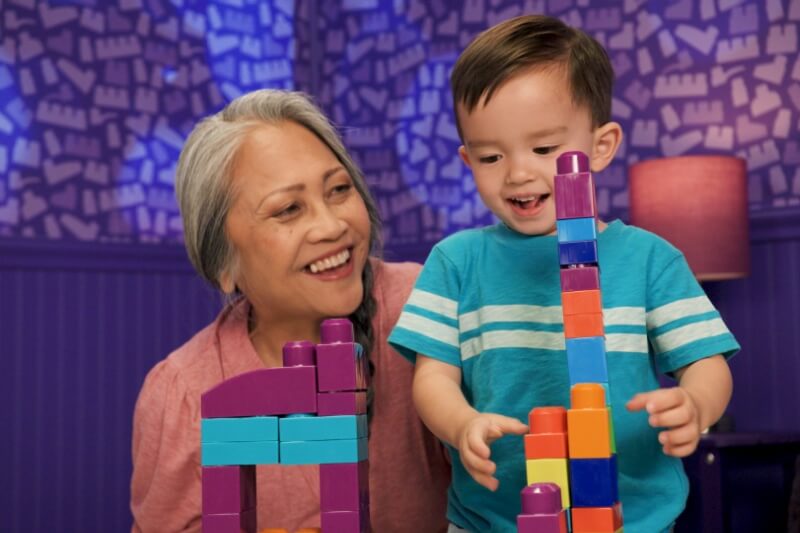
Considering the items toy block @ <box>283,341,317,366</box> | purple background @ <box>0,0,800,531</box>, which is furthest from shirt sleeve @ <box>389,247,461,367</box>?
purple background @ <box>0,0,800,531</box>

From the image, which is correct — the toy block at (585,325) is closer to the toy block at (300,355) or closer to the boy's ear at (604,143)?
the toy block at (300,355)

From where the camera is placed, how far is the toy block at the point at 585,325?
856 millimetres

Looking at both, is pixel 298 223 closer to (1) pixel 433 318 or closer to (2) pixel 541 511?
(1) pixel 433 318

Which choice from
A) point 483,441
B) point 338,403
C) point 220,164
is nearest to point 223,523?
point 338,403

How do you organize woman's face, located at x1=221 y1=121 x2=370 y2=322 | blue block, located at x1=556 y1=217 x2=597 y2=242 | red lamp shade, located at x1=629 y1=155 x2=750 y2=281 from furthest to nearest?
red lamp shade, located at x1=629 y1=155 x2=750 y2=281 → woman's face, located at x1=221 y1=121 x2=370 y2=322 → blue block, located at x1=556 y1=217 x2=597 y2=242

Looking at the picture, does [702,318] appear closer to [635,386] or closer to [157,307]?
[635,386]

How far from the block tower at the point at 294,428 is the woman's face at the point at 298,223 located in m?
0.55

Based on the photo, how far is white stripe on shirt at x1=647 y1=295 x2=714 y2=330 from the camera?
3.65 ft

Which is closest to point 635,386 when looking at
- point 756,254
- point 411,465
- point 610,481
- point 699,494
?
point 610,481

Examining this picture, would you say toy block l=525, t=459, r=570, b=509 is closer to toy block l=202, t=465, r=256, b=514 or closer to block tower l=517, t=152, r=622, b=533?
block tower l=517, t=152, r=622, b=533

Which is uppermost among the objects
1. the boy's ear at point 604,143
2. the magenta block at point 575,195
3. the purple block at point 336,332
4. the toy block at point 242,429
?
the boy's ear at point 604,143

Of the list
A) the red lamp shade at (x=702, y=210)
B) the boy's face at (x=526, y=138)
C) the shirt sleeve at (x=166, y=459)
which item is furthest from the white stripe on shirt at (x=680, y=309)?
the red lamp shade at (x=702, y=210)

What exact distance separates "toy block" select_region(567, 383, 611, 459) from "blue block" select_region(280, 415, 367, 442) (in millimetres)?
207

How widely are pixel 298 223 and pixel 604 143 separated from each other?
53cm
